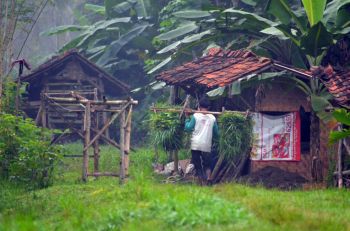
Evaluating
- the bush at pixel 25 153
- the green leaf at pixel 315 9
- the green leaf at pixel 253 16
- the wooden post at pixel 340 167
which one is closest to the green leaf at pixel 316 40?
the green leaf at pixel 315 9

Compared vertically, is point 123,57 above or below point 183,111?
above

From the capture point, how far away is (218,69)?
13.7m

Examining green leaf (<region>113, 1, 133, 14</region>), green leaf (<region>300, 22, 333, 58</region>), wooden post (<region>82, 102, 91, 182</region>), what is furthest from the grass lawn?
green leaf (<region>113, 1, 133, 14</region>)

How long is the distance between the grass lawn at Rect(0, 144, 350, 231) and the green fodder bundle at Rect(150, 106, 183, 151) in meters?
2.45

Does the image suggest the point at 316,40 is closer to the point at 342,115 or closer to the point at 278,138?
the point at 278,138

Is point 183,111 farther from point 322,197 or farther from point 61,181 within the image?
point 322,197

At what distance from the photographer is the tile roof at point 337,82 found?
11.4 metres

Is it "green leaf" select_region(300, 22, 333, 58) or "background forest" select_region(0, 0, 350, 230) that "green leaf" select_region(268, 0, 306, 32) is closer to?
"background forest" select_region(0, 0, 350, 230)

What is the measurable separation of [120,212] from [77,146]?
12.9 metres

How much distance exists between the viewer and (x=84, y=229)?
732 centimetres

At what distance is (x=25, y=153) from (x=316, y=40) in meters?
6.28

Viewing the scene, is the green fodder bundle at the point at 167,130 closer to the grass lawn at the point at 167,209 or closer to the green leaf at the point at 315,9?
the grass lawn at the point at 167,209

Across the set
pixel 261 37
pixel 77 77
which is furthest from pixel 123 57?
pixel 261 37

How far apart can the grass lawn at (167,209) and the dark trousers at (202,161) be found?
222 centimetres
